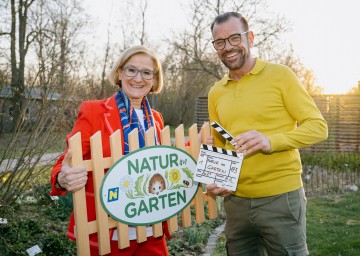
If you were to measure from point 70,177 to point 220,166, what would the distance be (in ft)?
3.32

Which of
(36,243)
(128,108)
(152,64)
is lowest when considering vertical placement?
(36,243)

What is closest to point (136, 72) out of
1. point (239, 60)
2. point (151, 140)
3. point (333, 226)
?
point (151, 140)

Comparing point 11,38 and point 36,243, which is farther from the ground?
point 11,38

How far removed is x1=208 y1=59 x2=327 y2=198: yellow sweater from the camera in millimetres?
2629

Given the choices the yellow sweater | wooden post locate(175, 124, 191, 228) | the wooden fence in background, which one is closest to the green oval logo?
wooden post locate(175, 124, 191, 228)

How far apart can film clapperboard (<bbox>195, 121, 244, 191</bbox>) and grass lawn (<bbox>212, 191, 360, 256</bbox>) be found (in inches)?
110

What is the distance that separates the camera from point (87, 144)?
2539 millimetres

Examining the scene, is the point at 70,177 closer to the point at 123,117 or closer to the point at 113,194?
the point at 113,194

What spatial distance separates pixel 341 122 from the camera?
14383 millimetres

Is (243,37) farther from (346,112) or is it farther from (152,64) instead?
(346,112)

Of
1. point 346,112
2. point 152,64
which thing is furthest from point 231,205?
point 346,112

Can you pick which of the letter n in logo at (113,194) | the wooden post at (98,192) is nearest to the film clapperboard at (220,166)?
the letter n in logo at (113,194)

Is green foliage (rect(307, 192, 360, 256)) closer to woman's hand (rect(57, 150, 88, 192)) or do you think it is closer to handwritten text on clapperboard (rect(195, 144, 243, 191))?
handwritten text on clapperboard (rect(195, 144, 243, 191))

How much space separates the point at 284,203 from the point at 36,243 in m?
3.38
